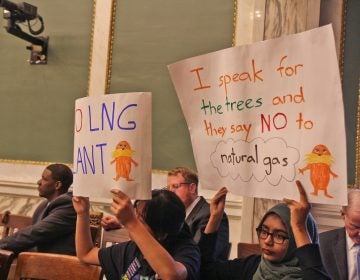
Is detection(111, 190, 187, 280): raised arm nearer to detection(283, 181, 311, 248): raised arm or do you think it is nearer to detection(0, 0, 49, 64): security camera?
detection(283, 181, 311, 248): raised arm

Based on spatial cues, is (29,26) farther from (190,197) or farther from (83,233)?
(83,233)

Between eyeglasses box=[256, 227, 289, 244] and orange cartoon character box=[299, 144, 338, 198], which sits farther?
eyeglasses box=[256, 227, 289, 244]

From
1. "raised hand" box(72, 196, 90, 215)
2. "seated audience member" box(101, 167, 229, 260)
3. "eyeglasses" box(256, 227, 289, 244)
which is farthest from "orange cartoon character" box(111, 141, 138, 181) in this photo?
"seated audience member" box(101, 167, 229, 260)

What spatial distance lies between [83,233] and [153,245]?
57cm

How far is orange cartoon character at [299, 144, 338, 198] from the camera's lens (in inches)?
66.5

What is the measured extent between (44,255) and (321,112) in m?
1.33

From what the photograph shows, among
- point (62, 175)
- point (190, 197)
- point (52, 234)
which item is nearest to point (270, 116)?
point (190, 197)

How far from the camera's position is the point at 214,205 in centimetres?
216

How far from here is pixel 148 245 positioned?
5.86 feet

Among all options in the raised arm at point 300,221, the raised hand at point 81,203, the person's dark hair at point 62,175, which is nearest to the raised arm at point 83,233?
the raised hand at point 81,203

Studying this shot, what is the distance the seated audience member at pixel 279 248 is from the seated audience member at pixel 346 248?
0.62 meters

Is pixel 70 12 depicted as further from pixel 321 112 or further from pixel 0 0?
pixel 321 112

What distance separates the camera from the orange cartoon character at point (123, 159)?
6.39ft

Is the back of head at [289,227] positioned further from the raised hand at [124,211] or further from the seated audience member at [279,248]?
the raised hand at [124,211]
